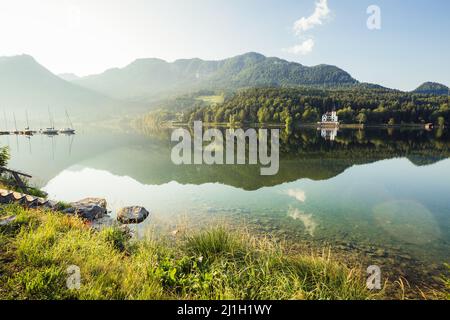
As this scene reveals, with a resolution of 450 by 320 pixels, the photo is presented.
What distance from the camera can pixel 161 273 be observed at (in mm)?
6703

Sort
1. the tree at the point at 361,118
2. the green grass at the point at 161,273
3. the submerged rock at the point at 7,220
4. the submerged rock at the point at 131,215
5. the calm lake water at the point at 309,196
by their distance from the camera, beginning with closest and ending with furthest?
the green grass at the point at 161,273, the submerged rock at the point at 7,220, the calm lake water at the point at 309,196, the submerged rock at the point at 131,215, the tree at the point at 361,118

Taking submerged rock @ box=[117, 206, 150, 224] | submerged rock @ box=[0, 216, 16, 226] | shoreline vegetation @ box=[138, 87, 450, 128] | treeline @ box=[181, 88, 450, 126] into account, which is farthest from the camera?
treeline @ box=[181, 88, 450, 126]

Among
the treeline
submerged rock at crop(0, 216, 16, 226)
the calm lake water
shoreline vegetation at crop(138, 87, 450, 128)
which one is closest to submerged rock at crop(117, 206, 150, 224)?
the calm lake water

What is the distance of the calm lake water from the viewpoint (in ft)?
44.8

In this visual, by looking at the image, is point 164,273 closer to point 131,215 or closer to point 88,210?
point 131,215

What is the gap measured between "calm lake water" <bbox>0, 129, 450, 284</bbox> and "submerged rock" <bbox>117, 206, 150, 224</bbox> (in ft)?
1.96

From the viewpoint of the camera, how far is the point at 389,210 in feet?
59.6

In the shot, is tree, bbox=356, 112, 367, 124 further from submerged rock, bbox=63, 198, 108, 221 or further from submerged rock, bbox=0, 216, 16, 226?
submerged rock, bbox=0, 216, 16, 226

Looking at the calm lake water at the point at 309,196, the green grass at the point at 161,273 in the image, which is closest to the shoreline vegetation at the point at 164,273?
the green grass at the point at 161,273

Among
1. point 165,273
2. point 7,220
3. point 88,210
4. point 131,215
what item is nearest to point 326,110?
point 131,215

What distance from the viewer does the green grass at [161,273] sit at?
5660 mm

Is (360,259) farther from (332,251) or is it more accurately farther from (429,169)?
(429,169)

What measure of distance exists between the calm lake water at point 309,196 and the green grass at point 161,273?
599cm

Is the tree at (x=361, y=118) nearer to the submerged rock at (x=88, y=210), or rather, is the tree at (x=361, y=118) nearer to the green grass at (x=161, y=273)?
the submerged rock at (x=88, y=210)
